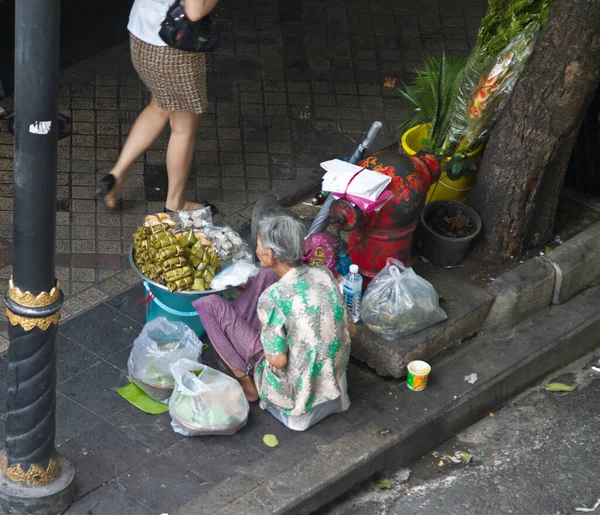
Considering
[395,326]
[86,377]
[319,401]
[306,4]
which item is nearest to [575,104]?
[395,326]

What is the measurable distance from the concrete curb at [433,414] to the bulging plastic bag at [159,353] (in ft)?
2.34

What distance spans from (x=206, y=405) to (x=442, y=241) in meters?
1.81

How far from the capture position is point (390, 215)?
5.54 meters

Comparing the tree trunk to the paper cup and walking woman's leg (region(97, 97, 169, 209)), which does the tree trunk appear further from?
walking woman's leg (region(97, 97, 169, 209))

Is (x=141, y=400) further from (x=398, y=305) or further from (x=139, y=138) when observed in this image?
(x=139, y=138)

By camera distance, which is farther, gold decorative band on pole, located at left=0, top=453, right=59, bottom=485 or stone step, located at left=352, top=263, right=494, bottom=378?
stone step, located at left=352, top=263, right=494, bottom=378

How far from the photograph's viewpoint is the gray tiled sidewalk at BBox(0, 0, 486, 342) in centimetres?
673

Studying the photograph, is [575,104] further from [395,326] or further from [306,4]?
[306,4]

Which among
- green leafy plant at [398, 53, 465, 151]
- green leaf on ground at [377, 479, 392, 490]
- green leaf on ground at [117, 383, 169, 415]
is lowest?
green leaf on ground at [377, 479, 392, 490]

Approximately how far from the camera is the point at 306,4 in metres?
9.29

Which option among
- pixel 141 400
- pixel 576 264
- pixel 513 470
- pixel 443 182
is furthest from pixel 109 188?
pixel 513 470

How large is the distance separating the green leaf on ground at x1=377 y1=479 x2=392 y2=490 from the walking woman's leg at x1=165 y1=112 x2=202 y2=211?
93.6 inches

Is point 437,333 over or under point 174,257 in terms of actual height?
under

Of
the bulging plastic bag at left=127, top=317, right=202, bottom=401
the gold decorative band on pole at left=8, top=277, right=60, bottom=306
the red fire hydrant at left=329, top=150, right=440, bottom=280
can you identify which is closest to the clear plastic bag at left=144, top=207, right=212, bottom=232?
the bulging plastic bag at left=127, top=317, right=202, bottom=401
